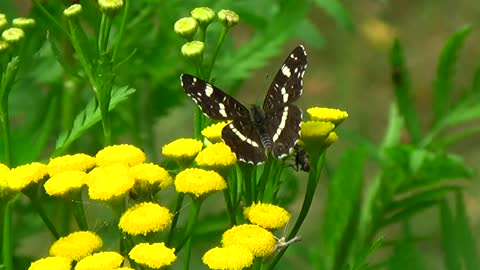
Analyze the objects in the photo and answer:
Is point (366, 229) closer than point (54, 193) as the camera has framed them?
No

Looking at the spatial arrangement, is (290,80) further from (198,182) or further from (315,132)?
(198,182)

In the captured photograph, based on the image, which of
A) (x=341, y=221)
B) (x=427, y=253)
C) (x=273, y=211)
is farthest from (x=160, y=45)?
(x=427, y=253)

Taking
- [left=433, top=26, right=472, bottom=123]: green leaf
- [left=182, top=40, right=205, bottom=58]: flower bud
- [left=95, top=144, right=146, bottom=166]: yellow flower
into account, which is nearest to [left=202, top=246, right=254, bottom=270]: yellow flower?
[left=95, top=144, right=146, bottom=166]: yellow flower

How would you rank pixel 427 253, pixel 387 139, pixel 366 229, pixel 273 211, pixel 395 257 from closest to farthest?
pixel 273 211
pixel 395 257
pixel 366 229
pixel 387 139
pixel 427 253

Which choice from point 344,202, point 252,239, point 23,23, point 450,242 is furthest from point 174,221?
point 450,242

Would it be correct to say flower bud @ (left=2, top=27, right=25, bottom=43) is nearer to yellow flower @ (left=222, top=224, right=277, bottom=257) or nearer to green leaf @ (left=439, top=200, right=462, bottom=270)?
yellow flower @ (left=222, top=224, right=277, bottom=257)

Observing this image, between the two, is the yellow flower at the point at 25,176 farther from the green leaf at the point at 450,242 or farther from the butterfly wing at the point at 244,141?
the green leaf at the point at 450,242

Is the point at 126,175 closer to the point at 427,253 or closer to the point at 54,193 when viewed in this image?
the point at 54,193
